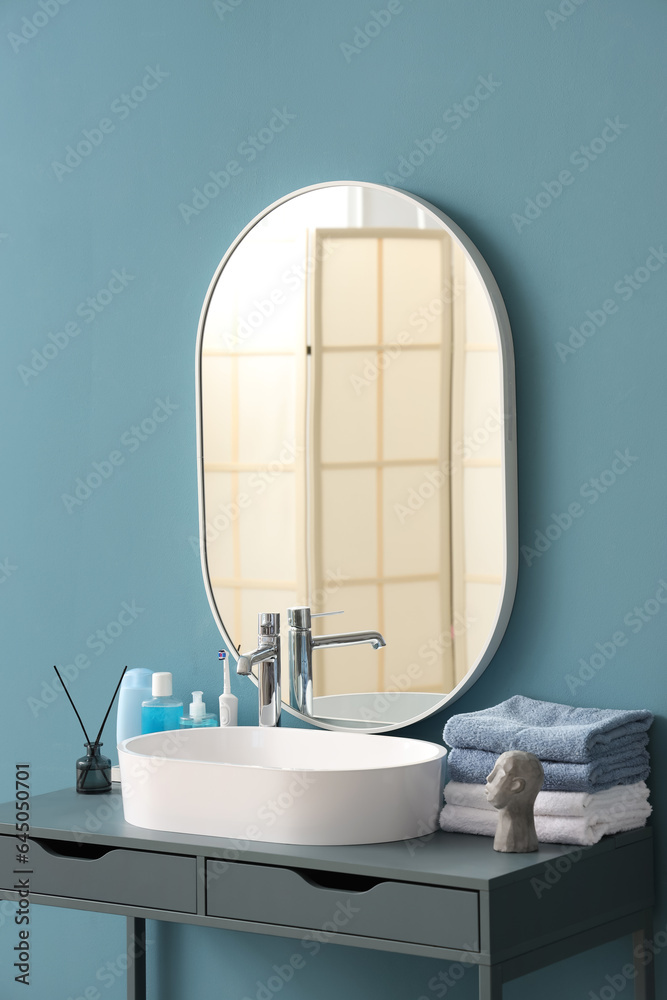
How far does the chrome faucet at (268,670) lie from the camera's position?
2.11m

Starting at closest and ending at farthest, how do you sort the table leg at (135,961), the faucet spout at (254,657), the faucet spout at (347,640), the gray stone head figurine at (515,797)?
1. the gray stone head figurine at (515,797)
2. the faucet spout at (254,657)
3. the faucet spout at (347,640)
4. the table leg at (135,961)

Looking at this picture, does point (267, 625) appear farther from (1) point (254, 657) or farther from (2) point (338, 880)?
(2) point (338, 880)

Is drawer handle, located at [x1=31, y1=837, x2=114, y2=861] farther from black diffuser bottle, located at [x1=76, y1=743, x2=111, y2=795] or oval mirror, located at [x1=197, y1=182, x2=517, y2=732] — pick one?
oval mirror, located at [x1=197, y1=182, x2=517, y2=732]

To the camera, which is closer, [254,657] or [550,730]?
[550,730]

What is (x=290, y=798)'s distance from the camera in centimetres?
174

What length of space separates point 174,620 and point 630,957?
1046 millimetres

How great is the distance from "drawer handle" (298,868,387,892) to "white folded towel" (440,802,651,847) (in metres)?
0.15

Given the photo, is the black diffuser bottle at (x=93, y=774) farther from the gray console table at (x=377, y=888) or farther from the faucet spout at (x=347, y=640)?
the faucet spout at (x=347, y=640)

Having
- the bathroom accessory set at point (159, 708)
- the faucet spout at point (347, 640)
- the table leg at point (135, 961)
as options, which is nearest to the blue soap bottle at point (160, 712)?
the bathroom accessory set at point (159, 708)

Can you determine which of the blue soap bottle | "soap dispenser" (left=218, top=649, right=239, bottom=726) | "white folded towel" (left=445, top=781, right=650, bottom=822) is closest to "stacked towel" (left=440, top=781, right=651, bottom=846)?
"white folded towel" (left=445, top=781, right=650, bottom=822)

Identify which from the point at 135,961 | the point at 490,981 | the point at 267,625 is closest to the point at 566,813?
the point at 490,981

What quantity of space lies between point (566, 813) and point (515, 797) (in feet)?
0.35

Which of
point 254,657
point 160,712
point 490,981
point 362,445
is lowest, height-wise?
point 490,981

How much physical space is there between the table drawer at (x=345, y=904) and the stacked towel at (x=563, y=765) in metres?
0.21
